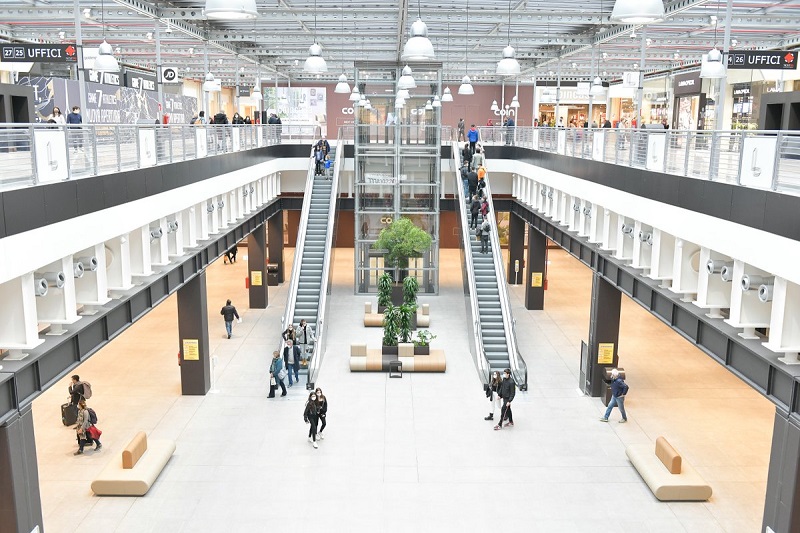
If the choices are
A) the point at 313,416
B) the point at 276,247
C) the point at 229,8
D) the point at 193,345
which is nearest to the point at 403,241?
the point at 276,247

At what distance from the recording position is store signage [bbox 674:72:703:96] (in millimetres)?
34125

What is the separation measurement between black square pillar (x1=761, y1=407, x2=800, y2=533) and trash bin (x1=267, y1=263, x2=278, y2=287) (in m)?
30.8

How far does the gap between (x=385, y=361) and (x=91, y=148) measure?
1297 cm

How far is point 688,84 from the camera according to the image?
3534 centimetres

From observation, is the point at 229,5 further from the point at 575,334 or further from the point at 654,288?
the point at 575,334

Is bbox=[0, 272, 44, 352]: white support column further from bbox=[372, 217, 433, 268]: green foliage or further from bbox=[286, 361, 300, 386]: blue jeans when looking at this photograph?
bbox=[372, 217, 433, 268]: green foliage

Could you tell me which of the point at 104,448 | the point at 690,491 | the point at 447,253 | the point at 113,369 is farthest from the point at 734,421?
the point at 447,253

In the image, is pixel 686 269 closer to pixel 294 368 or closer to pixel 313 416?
pixel 313 416

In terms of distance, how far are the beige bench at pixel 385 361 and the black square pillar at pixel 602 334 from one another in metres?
4.77

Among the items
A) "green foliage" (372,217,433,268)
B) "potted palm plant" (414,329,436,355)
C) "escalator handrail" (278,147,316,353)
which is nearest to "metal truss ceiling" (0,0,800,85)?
"escalator handrail" (278,147,316,353)

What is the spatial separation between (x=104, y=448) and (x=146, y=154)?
7225mm

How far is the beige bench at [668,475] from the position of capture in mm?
15656

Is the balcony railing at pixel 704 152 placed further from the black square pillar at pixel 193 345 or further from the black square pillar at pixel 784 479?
the black square pillar at pixel 193 345

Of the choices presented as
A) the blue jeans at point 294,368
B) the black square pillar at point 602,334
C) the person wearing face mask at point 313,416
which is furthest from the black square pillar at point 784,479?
the blue jeans at point 294,368
